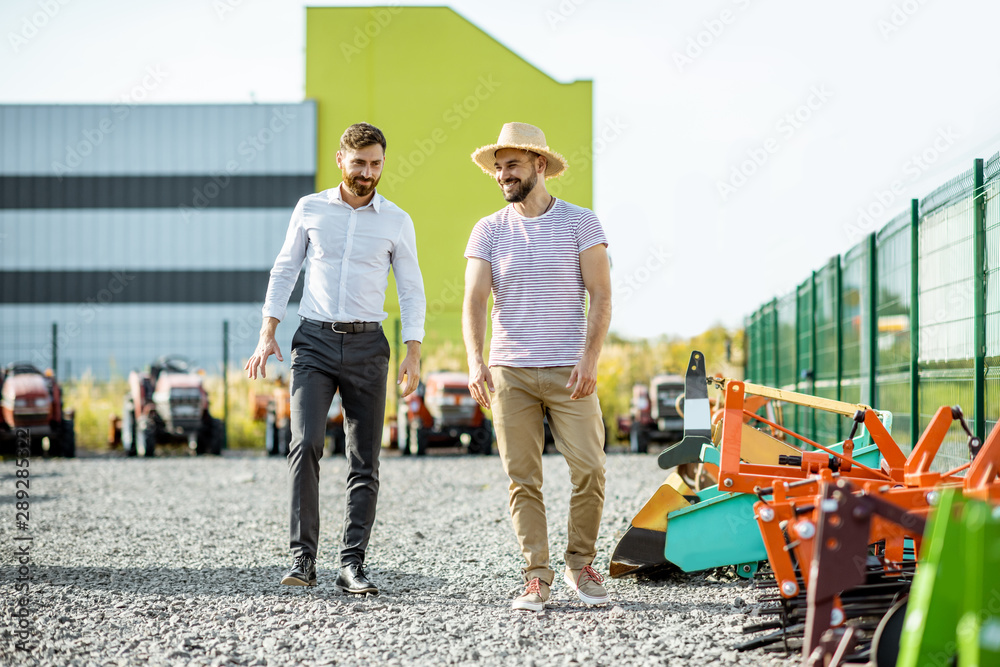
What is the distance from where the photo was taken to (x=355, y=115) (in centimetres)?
2333

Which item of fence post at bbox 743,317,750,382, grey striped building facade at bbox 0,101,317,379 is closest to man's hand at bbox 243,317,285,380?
fence post at bbox 743,317,750,382

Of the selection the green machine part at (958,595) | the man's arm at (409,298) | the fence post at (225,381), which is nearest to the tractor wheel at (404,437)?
the fence post at (225,381)

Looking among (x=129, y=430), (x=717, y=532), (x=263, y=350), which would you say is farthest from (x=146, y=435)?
(x=717, y=532)

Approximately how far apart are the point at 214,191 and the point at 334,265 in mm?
20751

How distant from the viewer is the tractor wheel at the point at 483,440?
487 inches

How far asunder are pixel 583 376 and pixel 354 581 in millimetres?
1296

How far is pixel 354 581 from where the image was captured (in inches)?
152

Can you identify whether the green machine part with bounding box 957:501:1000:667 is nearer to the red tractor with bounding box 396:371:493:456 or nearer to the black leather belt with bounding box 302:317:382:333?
the black leather belt with bounding box 302:317:382:333

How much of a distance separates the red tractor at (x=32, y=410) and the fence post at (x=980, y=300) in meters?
10.6

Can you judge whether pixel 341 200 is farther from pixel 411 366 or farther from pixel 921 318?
pixel 921 318

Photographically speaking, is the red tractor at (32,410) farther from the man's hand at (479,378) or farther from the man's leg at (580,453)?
the man's leg at (580,453)

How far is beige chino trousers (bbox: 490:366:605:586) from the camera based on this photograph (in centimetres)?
366

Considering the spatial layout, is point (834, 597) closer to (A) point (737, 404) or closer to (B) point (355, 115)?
(A) point (737, 404)

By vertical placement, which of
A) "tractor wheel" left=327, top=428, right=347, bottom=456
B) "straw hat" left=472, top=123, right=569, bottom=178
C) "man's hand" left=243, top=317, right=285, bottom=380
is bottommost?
"tractor wheel" left=327, top=428, right=347, bottom=456
